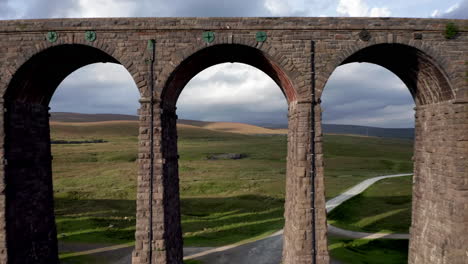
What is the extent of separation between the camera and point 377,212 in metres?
28.3

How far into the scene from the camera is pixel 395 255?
59.6ft

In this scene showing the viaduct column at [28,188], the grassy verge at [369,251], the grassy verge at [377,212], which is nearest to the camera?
the viaduct column at [28,188]

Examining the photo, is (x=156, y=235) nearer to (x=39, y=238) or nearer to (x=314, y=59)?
(x=39, y=238)

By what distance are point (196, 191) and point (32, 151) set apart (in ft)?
83.1

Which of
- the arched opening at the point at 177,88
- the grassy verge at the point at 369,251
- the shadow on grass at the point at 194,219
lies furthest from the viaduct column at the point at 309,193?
the shadow on grass at the point at 194,219

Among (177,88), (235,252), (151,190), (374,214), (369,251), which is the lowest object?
(374,214)

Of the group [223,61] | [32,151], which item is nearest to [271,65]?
[223,61]

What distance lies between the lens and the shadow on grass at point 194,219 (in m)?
21.3

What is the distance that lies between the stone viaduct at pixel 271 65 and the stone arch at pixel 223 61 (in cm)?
6

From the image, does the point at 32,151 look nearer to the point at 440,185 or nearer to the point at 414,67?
the point at 414,67

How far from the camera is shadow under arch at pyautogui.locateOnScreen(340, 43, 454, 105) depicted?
13328mm

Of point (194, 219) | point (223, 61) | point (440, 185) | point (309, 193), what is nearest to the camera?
point (309, 193)

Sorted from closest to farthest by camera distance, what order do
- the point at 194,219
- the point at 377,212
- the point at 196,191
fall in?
the point at 194,219 → the point at 377,212 → the point at 196,191

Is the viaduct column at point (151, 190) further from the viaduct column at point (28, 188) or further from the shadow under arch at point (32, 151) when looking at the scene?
the viaduct column at point (28, 188)
